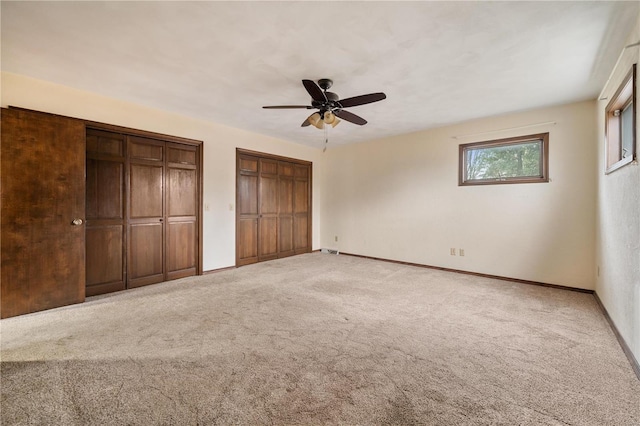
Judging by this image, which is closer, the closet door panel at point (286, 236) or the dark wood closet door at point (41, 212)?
the dark wood closet door at point (41, 212)

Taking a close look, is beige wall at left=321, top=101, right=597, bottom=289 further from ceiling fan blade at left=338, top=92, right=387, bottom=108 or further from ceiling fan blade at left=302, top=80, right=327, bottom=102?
ceiling fan blade at left=302, top=80, right=327, bottom=102

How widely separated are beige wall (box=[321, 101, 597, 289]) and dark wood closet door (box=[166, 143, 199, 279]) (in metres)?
3.24

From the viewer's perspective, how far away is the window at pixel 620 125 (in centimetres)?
237

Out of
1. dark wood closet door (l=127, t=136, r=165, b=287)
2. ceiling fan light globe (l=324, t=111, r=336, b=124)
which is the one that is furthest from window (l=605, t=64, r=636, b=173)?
dark wood closet door (l=127, t=136, r=165, b=287)

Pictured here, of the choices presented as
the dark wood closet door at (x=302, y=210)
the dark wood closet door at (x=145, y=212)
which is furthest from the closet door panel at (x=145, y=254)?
the dark wood closet door at (x=302, y=210)

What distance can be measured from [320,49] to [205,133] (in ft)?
9.49

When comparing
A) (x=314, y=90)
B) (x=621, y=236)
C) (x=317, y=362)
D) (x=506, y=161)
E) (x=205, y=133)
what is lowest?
(x=317, y=362)

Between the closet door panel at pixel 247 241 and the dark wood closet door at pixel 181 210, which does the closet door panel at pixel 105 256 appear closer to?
the dark wood closet door at pixel 181 210

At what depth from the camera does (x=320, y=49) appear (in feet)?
7.97

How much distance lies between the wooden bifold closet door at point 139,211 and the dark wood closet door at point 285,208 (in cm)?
187

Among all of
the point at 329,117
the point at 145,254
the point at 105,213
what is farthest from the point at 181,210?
the point at 329,117

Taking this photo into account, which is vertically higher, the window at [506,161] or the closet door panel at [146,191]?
the window at [506,161]

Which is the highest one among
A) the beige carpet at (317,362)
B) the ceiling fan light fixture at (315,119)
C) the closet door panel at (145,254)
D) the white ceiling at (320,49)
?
the white ceiling at (320,49)

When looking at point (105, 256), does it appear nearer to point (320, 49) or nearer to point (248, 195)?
point (248, 195)
